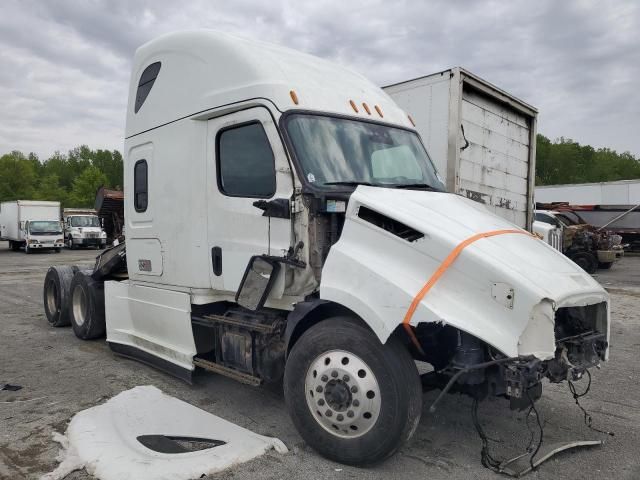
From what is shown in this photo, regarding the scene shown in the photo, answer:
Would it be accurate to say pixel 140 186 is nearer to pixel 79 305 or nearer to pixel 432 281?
pixel 79 305

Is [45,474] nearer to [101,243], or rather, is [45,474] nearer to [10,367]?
[10,367]

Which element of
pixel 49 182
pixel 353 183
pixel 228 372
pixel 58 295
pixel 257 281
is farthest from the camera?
pixel 49 182

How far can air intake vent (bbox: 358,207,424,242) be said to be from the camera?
11.6 ft

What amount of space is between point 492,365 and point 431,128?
13.1 feet

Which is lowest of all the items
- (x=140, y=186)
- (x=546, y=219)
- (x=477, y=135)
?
(x=546, y=219)

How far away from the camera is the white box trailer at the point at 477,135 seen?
6473 mm

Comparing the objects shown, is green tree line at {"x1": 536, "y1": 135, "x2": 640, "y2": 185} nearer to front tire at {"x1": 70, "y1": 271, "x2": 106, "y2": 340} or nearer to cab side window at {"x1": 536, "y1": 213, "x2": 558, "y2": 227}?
cab side window at {"x1": 536, "y1": 213, "x2": 558, "y2": 227}

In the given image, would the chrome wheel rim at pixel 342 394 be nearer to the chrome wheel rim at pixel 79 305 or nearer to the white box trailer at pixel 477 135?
the white box trailer at pixel 477 135

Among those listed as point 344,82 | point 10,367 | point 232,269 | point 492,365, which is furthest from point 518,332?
→ point 10,367

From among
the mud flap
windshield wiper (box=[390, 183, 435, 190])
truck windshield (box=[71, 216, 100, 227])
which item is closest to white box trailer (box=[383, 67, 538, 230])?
windshield wiper (box=[390, 183, 435, 190])

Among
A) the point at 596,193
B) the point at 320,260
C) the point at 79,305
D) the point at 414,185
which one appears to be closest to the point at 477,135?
the point at 414,185

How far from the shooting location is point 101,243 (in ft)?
108

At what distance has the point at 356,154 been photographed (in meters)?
4.38

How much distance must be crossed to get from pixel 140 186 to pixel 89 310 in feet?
7.73
